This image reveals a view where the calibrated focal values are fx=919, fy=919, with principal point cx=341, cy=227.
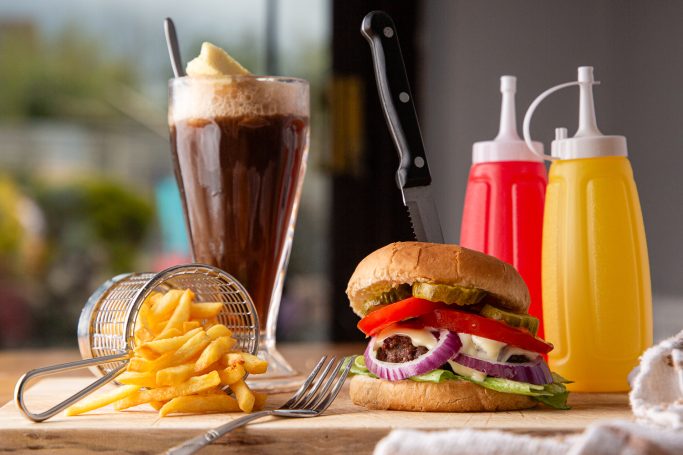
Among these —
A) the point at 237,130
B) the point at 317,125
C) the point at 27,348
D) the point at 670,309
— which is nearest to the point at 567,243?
the point at 237,130

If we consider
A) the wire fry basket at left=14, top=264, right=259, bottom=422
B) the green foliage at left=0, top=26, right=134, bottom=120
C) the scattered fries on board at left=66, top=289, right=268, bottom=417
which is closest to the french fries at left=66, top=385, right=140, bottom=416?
the scattered fries on board at left=66, top=289, right=268, bottom=417

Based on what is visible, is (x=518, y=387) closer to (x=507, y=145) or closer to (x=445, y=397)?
(x=445, y=397)

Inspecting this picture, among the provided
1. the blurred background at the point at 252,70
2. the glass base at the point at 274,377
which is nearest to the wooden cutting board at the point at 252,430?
the glass base at the point at 274,377

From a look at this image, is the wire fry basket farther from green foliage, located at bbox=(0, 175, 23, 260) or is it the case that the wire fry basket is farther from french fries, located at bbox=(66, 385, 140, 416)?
green foliage, located at bbox=(0, 175, 23, 260)

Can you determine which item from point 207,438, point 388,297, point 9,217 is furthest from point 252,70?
point 207,438

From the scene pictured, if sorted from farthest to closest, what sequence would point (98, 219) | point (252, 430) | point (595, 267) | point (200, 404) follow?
point (98, 219), point (595, 267), point (200, 404), point (252, 430)

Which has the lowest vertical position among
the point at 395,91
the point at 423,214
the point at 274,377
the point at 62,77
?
the point at 274,377

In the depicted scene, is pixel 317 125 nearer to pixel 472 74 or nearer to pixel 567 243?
pixel 472 74
